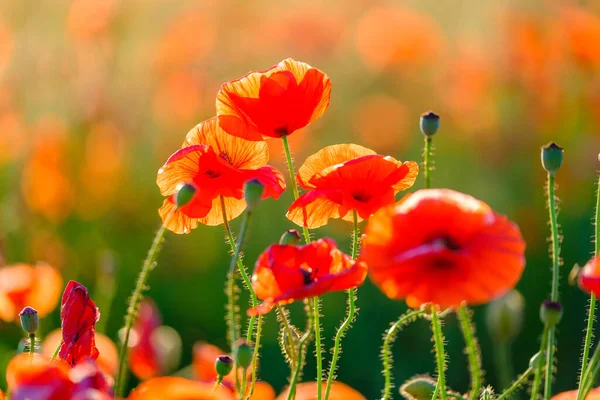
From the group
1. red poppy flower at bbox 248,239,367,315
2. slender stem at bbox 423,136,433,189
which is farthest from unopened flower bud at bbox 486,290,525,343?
red poppy flower at bbox 248,239,367,315

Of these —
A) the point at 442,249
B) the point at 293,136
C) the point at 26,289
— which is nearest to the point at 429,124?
the point at 442,249

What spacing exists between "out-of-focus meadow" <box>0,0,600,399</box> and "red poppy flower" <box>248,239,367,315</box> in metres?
1.81

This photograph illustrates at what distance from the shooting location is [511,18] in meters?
3.80

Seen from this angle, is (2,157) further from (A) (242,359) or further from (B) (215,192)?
(A) (242,359)

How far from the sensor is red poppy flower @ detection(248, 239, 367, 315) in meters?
0.74

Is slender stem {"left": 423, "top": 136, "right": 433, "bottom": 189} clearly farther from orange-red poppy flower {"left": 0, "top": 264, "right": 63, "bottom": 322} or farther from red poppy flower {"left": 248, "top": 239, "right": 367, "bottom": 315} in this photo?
orange-red poppy flower {"left": 0, "top": 264, "right": 63, "bottom": 322}

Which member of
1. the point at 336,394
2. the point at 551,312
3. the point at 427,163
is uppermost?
the point at 427,163

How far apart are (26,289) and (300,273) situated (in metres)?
0.74

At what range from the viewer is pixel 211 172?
96 centimetres

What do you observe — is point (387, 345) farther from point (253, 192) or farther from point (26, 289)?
point (26, 289)

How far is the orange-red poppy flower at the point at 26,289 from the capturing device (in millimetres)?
1371

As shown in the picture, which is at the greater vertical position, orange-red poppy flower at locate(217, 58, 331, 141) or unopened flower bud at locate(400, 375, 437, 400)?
orange-red poppy flower at locate(217, 58, 331, 141)

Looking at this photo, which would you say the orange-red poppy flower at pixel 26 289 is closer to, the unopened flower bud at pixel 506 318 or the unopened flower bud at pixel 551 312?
the unopened flower bud at pixel 506 318

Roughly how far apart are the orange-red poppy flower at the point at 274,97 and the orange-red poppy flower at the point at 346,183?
5 cm
